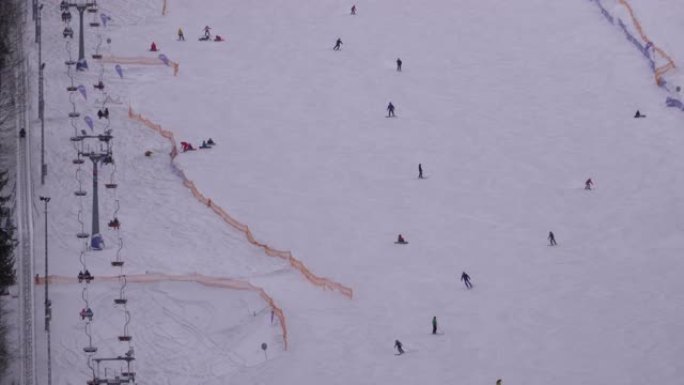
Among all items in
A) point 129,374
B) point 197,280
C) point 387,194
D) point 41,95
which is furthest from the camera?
point 41,95

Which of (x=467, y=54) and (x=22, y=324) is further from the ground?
(x=467, y=54)

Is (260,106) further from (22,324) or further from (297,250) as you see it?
(22,324)

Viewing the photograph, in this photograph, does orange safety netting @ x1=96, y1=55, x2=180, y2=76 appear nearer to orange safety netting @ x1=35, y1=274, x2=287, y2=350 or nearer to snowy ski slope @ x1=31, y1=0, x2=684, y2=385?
snowy ski slope @ x1=31, y1=0, x2=684, y2=385

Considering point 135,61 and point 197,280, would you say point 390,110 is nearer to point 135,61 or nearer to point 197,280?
point 135,61

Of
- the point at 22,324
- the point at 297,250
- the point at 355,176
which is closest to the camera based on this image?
the point at 22,324

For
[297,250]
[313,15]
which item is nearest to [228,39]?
[313,15]

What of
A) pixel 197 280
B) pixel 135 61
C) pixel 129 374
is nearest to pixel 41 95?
pixel 135 61

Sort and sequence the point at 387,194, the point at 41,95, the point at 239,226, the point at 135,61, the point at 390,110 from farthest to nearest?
the point at 135,61 < the point at 390,110 < the point at 41,95 < the point at 387,194 < the point at 239,226
